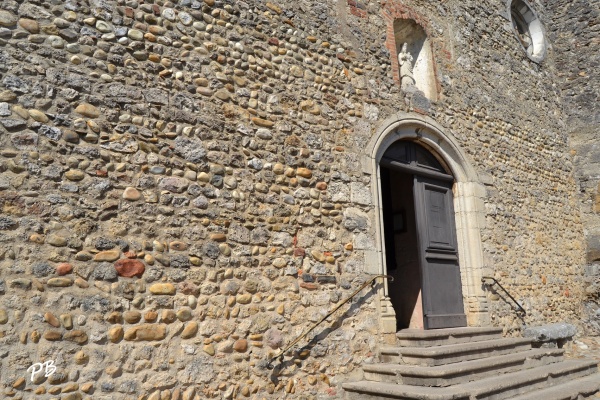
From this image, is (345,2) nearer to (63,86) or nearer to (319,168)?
(319,168)

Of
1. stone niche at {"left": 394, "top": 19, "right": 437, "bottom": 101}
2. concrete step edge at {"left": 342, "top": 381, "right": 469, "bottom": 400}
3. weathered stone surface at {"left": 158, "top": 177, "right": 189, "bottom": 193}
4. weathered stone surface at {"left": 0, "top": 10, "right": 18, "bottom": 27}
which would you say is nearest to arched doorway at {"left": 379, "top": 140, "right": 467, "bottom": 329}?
stone niche at {"left": 394, "top": 19, "right": 437, "bottom": 101}

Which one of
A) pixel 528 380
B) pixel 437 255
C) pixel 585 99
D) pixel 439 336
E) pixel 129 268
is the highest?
pixel 585 99

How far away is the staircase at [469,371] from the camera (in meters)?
4.30

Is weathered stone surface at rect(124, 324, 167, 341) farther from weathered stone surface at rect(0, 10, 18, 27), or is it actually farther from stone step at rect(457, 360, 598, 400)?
Result: stone step at rect(457, 360, 598, 400)

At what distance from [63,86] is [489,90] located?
19.2 feet

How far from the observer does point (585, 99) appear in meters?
8.87

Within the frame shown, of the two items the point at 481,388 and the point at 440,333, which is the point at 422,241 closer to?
the point at 440,333

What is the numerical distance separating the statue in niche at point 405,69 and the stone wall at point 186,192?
26 cm

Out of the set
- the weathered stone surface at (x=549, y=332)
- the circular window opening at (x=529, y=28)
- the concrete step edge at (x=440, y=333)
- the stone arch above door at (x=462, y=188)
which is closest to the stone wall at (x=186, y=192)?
the stone arch above door at (x=462, y=188)

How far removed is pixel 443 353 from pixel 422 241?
5.60 feet

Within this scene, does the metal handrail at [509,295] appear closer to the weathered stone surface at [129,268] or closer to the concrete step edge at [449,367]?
the concrete step edge at [449,367]

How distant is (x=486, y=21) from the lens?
7.88m

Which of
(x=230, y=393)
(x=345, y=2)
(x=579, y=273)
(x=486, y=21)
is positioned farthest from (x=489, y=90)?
(x=230, y=393)

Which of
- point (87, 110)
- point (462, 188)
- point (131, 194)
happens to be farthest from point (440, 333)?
point (87, 110)
